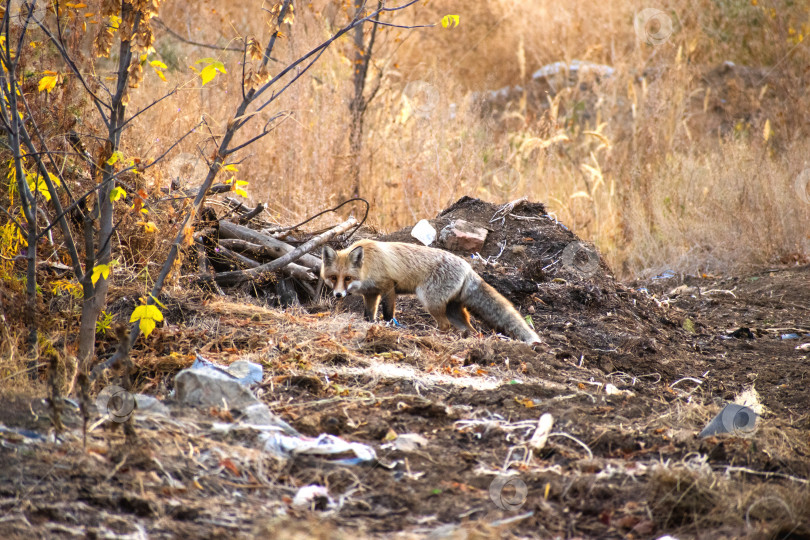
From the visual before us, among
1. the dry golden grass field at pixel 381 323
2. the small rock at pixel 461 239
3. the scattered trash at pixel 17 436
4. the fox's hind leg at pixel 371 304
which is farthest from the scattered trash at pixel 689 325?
the scattered trash at pixel 17 436

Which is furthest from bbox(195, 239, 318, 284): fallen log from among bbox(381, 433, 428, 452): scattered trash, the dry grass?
bbox(381, 433, 428, 452): scattered trash

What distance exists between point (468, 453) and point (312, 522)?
97cm

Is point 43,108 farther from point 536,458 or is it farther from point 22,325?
point 536,458

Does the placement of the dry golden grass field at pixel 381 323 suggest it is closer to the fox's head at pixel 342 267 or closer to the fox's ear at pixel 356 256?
the fox's head at pixel 342 267

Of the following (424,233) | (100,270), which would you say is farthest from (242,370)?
(424,233)

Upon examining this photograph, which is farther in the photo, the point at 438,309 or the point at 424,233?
the point at 424,233

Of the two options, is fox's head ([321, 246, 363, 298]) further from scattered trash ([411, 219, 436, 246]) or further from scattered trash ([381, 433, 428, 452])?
scattered trash ([381, 433, 428, 452])

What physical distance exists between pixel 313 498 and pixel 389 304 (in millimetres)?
3848

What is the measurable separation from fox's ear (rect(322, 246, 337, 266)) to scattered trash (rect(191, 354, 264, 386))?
7.41 feet

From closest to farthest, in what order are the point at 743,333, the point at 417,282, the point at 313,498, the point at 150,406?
the point at 313,498, the point at 150,406, the point at 417,282, the point at 743,333

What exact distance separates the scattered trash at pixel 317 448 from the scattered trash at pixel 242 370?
34.4 inches

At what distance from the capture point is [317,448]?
9.84ft

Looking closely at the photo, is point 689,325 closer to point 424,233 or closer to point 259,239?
point 424,233

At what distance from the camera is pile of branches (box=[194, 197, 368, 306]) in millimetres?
6254
